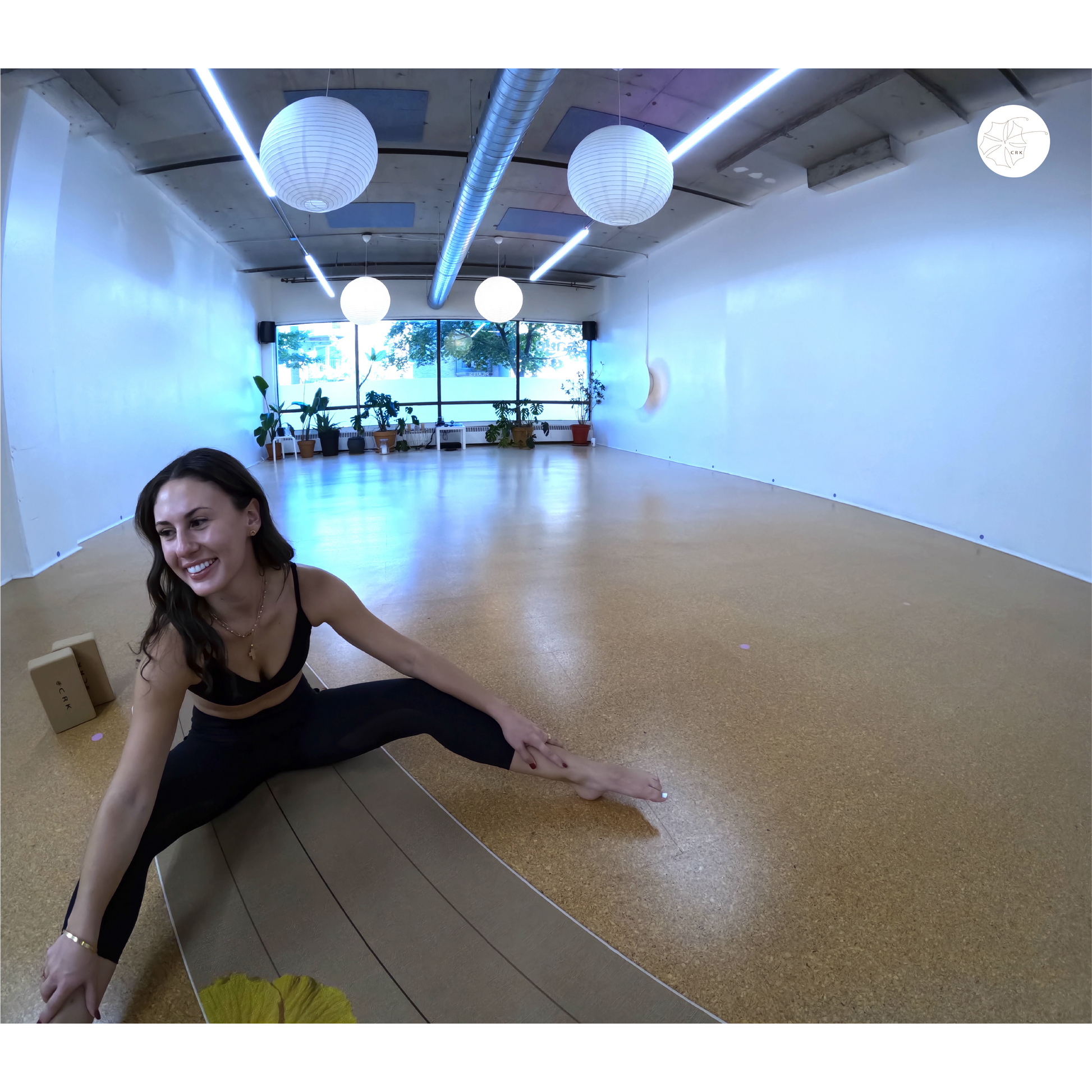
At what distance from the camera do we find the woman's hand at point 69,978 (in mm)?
1025

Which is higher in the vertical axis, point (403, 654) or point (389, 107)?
point (389, 107)

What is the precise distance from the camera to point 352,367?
12.9 meters

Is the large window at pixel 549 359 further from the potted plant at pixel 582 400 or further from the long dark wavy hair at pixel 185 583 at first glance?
the long dark wavy hair at pixel 185 583

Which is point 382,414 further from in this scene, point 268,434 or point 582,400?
point 582,400

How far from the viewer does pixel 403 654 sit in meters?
1.62

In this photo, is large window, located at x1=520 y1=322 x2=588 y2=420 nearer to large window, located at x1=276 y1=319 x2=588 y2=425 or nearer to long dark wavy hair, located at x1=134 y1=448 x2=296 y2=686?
large window, located at x1=276 y1=319 x2=588 y2=425

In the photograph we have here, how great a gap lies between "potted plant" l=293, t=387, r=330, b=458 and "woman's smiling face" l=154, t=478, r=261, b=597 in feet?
37.5

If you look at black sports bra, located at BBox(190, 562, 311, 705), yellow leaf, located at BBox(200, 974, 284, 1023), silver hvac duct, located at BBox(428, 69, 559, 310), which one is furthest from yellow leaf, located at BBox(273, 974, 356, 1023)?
silver hvac duct, located at BBox(428, 69, 559, 310)

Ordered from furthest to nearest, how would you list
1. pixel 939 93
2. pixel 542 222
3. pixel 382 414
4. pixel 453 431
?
pixel 453 431, pixel 382 414, pixel 542 222, pixel 939 93

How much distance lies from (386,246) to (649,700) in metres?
9.32

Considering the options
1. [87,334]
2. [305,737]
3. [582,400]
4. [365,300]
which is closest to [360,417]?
[582,400]

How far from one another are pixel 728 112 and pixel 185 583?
5.13m
